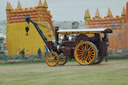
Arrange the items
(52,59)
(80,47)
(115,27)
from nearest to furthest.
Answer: (80,47)
(52,59)
(115,27)

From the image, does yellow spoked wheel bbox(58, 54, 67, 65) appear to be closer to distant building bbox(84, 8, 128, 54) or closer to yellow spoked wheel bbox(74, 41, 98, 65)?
yellow spoked wheel bbox(74, 41, 98, 65)

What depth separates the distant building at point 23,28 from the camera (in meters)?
29.0

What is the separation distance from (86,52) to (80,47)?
1.22 feet

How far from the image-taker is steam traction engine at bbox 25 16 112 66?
11641mm

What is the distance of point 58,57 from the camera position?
12695 millimetres

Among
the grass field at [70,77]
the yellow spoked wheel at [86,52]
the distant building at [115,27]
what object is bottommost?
the grass field at [70,77]

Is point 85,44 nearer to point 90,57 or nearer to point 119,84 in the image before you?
point 90,57

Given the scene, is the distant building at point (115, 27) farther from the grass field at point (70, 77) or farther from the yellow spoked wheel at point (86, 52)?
the grass field at point (70, 77)

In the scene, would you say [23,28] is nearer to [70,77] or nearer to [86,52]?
[86,52]

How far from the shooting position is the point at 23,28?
97.5ft

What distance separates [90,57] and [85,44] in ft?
1.79

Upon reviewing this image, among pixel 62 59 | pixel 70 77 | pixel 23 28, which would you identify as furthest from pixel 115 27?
pixel 70 77

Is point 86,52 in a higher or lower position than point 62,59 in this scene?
higher

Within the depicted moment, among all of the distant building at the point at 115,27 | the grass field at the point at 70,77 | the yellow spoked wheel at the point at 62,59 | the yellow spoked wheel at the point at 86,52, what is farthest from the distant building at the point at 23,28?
the grass field at the point at 70,77
